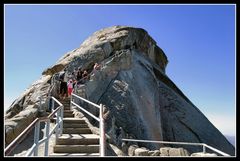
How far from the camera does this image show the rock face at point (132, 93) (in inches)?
904

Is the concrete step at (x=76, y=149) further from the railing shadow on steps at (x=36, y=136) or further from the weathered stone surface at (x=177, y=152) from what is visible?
the weathered stone surface at (x=177, y=152)

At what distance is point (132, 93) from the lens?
26828mm

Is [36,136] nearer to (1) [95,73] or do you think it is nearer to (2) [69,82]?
(2) [69,82]

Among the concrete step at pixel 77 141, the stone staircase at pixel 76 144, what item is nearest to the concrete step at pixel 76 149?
the stone staircase at pixel 76 144

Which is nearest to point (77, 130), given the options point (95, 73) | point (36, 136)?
point (36, 136)

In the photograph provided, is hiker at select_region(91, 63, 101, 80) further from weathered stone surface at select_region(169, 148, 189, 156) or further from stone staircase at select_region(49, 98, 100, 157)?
weathered stone surface at select_region(169, 148, 189, 156)

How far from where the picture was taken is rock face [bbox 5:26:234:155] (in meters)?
23.0

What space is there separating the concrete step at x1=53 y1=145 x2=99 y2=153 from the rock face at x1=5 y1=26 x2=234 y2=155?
25.7 ft

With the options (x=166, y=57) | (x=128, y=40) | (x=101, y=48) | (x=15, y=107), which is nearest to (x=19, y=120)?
(x=15, y=107)

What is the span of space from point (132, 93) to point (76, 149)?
17536 millimetres

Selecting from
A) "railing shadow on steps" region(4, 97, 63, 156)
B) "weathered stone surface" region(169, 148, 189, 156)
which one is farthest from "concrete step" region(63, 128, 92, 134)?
"weathered stone surface" region(169, 148, 189, 156)

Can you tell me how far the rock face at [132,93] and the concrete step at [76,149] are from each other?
784 cm

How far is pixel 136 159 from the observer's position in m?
5.05

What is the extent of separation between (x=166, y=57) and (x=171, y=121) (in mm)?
14896
